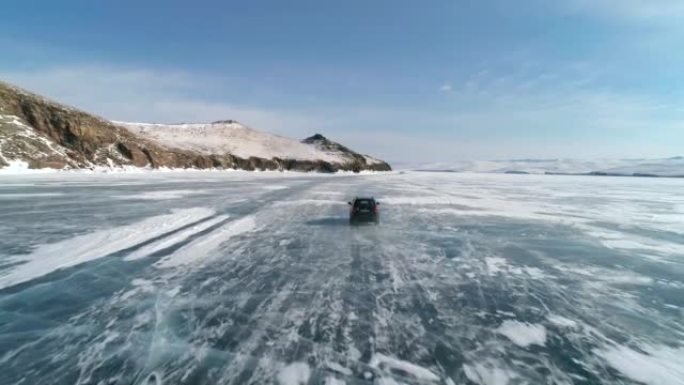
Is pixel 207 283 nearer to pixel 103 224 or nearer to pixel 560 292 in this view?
pixel 560 292

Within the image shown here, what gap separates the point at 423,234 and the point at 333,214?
5.76m

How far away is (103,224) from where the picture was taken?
13039 mm

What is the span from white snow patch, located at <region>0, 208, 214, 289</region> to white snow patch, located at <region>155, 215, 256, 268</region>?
1.61 metres

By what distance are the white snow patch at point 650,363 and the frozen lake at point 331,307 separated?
0.02 metres

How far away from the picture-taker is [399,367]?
4.33 meters

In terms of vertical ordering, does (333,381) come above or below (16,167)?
below

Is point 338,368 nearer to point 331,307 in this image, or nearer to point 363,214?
point 331,307

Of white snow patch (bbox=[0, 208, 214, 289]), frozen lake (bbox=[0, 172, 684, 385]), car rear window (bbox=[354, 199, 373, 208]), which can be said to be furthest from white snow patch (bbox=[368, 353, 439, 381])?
car rear window (bbox=[354, 199, 373, 208])

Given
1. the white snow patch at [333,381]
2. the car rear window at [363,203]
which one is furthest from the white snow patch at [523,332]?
the car rear window at [363,203]

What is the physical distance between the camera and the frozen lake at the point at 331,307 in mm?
4305

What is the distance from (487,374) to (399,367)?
102 cm

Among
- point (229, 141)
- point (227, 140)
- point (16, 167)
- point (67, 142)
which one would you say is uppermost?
point (227, 140)

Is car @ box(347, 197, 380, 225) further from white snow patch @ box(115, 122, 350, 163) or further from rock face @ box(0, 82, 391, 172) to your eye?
white snow patch @ box(115, 122, 350, 163)

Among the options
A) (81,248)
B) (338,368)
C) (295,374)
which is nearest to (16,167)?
(81,248)
